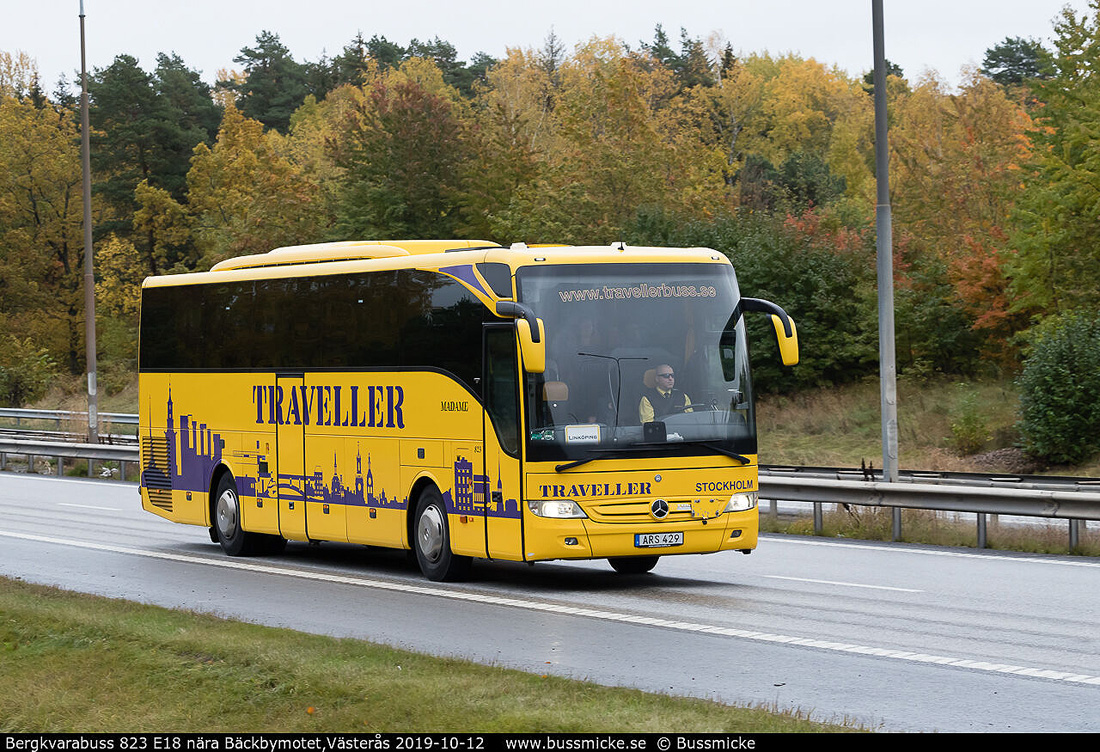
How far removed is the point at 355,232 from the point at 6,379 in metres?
16.8

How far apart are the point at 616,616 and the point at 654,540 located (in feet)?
6.11

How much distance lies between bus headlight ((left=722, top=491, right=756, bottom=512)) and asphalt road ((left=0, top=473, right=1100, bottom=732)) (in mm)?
786

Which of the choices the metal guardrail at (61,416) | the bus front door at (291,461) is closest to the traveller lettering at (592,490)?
the bus front door at (291,461)

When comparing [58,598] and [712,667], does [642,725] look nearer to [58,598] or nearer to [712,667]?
[712,667]

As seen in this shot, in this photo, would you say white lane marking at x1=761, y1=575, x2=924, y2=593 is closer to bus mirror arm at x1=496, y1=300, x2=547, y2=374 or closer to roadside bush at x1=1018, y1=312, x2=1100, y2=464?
bus mirror arm at x1=496, y1=300, x2=547, y2=374

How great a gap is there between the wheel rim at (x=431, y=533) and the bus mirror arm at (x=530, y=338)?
227 cm

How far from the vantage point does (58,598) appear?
13977mm

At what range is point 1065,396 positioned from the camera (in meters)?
36.4

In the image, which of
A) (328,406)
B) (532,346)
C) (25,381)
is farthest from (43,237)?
(532,346)

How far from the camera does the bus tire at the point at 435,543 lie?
1619 cm

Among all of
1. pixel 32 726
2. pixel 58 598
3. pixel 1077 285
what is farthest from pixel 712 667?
pixel 1077 285

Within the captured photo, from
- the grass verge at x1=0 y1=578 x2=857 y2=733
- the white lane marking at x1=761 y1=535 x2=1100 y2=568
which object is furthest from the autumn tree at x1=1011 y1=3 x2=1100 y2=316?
the grass verge at x1=0 y1=578 x2=857 y2=733

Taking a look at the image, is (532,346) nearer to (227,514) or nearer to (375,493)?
(375,493)

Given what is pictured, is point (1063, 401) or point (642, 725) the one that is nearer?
point (642, 725)
